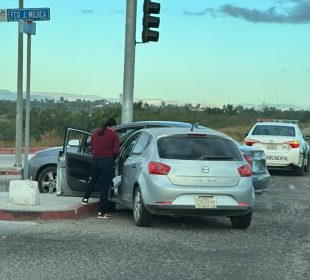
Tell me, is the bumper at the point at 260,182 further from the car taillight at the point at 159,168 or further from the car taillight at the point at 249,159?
the car taillight at the point at 159,168

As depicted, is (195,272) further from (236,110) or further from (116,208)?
(236,110)

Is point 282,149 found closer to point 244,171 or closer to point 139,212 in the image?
point 244,171

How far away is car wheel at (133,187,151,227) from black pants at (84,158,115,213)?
83 centimetres

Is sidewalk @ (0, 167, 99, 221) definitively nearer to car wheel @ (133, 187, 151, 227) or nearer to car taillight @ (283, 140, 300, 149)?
car wheel @ (133, 187, 151, 227)

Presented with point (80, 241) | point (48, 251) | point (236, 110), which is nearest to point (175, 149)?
point (80, 241)

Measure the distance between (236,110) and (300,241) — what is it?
9240cm

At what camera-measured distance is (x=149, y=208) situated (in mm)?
8922

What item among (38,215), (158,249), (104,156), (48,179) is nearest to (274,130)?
(48,179)

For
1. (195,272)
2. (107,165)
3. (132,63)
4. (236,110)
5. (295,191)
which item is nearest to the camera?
(195,272)

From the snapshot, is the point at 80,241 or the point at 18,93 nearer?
the point at 80,241

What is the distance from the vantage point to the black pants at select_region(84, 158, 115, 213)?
10034mm

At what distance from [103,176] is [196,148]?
180 centimetres

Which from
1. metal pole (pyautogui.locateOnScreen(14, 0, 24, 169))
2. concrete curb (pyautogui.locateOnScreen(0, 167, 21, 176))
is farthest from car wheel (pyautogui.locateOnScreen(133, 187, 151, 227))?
metal pole (pyautogui.locateOnScreen(14, 0, 24, 169))

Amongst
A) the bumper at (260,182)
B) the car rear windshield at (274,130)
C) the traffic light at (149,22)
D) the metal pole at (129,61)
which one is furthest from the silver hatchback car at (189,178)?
the car rear windshield at (274,130)
